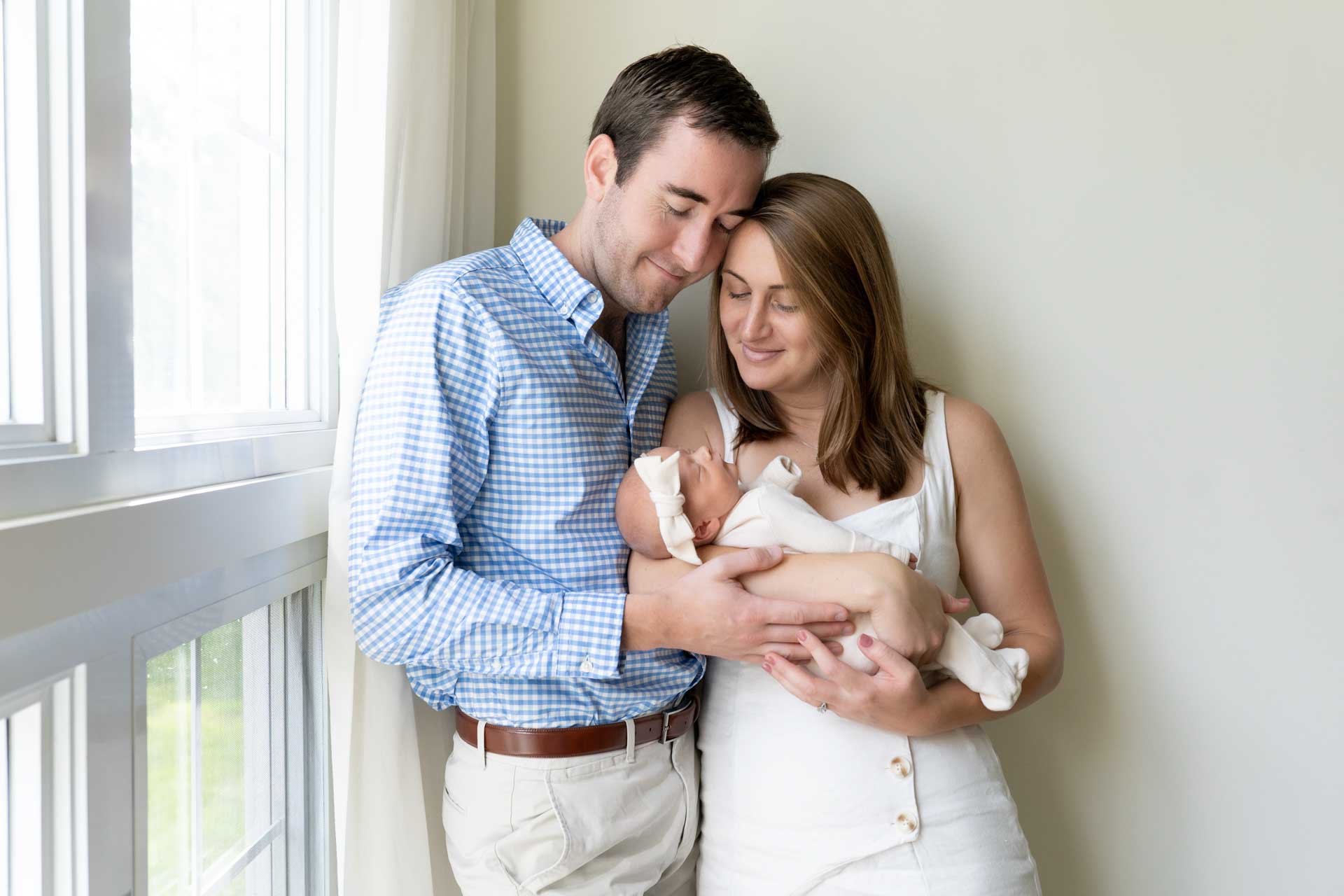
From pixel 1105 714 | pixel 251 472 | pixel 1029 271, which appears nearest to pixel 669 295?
pixel 251 472

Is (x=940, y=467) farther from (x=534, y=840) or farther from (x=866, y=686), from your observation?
(x=534, y=840)

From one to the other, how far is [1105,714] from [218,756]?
1.92 meters

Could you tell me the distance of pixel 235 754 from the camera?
1.35 meters

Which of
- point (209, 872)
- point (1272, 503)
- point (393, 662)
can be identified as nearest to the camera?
point (209, 872)

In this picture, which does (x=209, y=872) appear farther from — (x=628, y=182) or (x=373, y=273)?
(x=628, y=182)

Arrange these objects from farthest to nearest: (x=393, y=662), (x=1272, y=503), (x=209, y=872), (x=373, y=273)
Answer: (x=1272, y=503) → (x=373, y=273) → (x=393, y=662) → (x=209, y=872)

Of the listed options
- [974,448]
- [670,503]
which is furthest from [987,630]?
[670,503]

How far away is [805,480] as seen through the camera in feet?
5.63

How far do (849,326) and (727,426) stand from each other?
0.32 m

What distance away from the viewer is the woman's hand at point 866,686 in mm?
1375

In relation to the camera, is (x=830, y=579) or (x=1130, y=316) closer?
(x=830, y=579)

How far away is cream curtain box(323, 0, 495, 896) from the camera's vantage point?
145 centimetres

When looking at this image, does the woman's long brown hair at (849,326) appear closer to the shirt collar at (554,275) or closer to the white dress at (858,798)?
the white dress at (858,798)

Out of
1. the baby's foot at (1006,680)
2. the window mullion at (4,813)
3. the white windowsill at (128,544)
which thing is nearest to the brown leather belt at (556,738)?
the white windowsill at (128,544)
